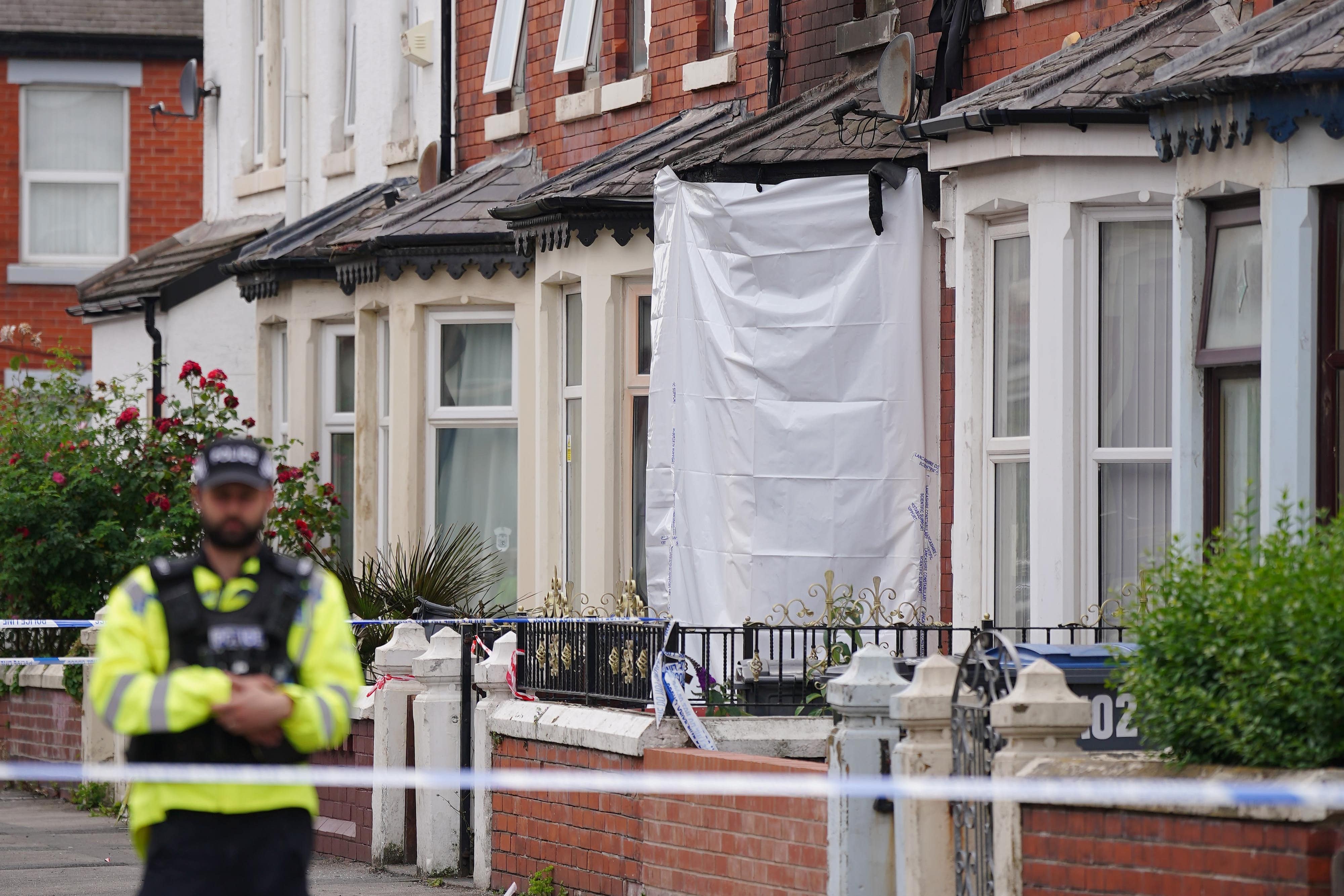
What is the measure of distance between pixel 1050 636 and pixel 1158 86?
2.71m

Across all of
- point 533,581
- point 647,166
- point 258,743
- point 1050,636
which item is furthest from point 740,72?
point 258,743

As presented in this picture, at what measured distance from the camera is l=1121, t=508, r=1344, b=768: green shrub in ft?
20.3

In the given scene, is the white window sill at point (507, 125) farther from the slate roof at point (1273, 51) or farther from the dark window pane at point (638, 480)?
the slate roof at point (1273, 51)

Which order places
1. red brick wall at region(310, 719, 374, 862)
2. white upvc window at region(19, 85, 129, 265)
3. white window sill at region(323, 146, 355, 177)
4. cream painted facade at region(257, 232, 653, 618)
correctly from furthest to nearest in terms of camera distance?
white upvc window at region(19, 85, 129, 265) < white window sill at region(323, 146, 355, 177) < cream painted facade at region(257, 232, 653, 618) < red brick wall at region(310, 719, 374, 862)

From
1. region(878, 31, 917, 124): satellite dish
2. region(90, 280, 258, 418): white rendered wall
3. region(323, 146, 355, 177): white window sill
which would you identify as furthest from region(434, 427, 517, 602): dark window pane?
region(878, 31, 917, 124): satellite dish

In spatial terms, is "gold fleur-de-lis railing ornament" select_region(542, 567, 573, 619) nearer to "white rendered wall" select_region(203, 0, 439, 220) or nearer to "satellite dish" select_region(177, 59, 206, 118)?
"white rendered wall" select_region(203, 0, 439, 220)

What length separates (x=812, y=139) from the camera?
40.8ft

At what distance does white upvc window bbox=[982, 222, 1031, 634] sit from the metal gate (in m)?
3.47

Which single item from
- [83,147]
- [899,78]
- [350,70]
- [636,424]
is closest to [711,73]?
[636,424]

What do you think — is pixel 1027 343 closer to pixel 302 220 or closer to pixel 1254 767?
pixel 1254 767

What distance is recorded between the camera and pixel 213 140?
23.6 meters

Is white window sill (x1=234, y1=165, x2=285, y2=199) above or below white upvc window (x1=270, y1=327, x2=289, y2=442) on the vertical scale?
above

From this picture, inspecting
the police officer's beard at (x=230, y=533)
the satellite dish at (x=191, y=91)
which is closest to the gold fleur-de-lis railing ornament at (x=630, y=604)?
the police officer's beard at (x=230, y=533)

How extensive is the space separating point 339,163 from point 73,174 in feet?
26.8
